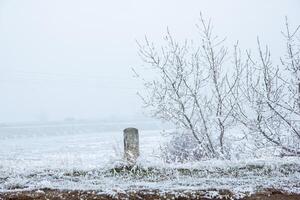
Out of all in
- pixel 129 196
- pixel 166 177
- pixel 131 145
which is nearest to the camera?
pixel 129 196

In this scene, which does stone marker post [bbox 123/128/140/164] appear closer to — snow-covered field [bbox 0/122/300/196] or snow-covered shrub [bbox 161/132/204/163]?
snow-covered field [bbox 0/122/300/196]

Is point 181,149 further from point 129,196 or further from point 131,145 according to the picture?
point 129,196

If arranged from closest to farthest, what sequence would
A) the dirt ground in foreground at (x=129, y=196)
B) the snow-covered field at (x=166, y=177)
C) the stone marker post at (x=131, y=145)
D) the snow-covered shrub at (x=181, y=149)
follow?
the dirt ground in foreground at (x=129, y=196), the snow-covered field at (x=166, y=177), the stone marker post at (x=131, y=145), the snow-covered shrub at (x=181, y=149)

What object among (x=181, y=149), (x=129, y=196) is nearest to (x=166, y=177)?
(x=129, y=196)

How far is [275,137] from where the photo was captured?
1059 cm

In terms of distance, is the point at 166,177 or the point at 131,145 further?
the point at 131,145

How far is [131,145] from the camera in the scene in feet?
25.2

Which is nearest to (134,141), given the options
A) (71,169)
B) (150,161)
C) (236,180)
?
(150,161)

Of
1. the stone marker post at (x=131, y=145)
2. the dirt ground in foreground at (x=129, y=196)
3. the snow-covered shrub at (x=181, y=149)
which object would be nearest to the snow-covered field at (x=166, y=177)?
the dirt ground in foreground at (x=129, y=196)

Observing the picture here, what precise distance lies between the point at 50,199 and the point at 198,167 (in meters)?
2.66

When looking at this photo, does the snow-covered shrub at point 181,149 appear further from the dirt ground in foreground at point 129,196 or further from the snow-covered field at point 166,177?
the dirt ground in foreground at point 129,196

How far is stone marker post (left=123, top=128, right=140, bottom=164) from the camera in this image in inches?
296

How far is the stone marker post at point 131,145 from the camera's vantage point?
7.51 meters

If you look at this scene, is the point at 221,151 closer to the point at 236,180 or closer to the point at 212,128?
the point at 212,128
